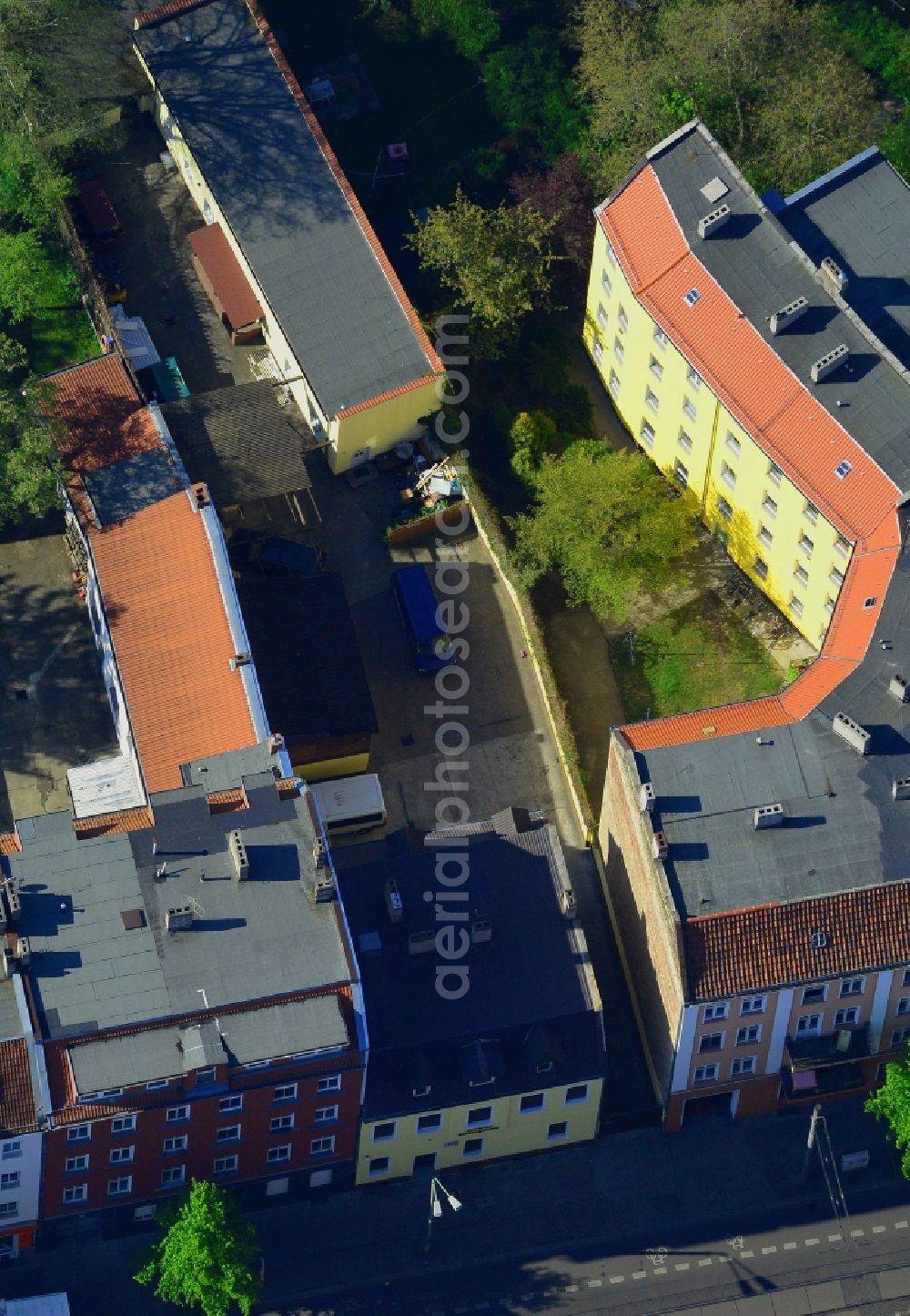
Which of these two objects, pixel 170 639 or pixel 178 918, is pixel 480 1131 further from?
pixel 170 639

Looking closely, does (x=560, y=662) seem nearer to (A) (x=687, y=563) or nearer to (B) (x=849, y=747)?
(A) (x=687, y=563)

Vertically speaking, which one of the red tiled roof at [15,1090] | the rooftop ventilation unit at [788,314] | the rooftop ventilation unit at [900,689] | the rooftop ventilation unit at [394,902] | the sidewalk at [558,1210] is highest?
the rooftop ventilation unit at [788,314]

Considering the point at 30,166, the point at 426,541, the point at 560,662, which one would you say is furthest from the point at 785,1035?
the point at 30,166

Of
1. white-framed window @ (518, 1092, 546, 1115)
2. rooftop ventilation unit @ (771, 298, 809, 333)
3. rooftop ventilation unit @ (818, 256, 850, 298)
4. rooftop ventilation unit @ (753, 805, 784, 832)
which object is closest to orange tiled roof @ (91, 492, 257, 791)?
white-framed window @ (518, 1092, 546, 1115)

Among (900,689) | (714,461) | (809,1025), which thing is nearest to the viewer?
(900,689)

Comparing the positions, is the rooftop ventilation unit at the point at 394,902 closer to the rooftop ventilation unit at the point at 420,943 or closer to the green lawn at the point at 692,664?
the rooftop ventilation unit at the point at 420,943

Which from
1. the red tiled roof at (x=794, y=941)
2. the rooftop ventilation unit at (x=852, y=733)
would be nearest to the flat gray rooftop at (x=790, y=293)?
the rooftop ventilation unit at (x=852, y=733)

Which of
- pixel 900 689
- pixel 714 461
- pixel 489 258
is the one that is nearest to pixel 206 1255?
pixel 900 689

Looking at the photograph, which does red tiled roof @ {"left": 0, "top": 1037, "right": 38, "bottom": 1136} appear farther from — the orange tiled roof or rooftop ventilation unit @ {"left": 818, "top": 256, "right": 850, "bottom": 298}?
rooftop ventilation unit @ {"left": 818, "top": 256, "right": 850, "bottom": 298}
